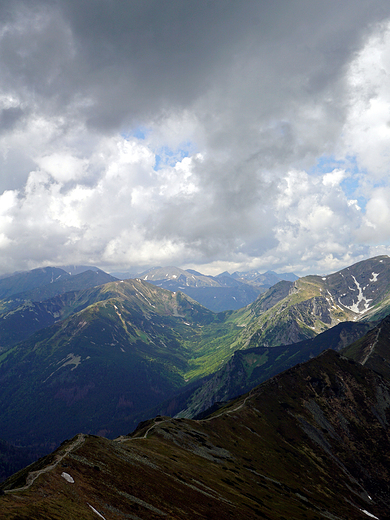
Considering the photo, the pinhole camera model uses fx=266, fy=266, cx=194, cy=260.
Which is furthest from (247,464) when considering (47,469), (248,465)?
(47,469)

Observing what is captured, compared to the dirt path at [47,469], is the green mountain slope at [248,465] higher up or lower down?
lower down

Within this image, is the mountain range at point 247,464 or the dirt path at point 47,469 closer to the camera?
the dirt path at point 47,469

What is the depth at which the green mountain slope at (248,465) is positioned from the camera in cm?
4722

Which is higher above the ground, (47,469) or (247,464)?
(47,469)

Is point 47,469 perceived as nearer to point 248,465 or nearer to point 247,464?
point 248,465

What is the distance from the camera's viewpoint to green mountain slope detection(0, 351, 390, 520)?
47219 millimetres

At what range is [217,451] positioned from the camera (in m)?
110

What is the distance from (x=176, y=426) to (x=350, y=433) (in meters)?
110

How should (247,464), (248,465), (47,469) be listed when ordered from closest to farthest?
(47,469) → (248,465) → (247,464)

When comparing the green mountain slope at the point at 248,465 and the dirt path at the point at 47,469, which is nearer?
the dirt path at the point at 47,469

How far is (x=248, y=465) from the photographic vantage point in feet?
351

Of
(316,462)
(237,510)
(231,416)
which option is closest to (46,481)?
(237,510)

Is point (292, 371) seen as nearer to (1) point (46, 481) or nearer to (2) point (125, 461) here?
(2) point (125, 461)

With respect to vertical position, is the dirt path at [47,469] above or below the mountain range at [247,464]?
above
